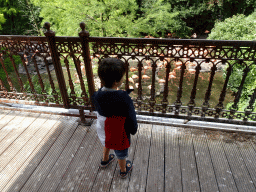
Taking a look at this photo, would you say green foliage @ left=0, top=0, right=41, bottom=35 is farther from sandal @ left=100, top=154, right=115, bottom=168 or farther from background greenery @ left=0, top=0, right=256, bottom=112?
sandal @ left=100, top=154, right=115, bottom=168

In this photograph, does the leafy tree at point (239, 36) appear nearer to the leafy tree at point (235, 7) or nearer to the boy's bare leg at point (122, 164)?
the boy's bare leg at point (122, 164)

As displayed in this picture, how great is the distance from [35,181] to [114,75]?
5.14 feet

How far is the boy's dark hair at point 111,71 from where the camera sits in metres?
1.38

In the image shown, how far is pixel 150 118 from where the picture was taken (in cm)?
272

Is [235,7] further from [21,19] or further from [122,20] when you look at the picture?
[21,19]

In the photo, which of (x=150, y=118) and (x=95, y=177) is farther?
(x=150, y=118)

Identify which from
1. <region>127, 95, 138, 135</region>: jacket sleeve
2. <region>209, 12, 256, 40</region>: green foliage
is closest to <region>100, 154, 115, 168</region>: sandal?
<region>127, 95, 138, 135</region>: jacket sleeve

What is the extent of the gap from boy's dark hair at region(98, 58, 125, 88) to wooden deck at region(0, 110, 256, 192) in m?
1.20

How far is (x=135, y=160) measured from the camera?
7.09ft

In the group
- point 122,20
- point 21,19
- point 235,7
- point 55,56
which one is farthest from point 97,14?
point 235,7

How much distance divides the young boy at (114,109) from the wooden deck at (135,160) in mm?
487

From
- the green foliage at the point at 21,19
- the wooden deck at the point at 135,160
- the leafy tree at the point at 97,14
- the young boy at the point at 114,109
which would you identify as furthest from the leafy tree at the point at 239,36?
the green foliage at the point at 21,19

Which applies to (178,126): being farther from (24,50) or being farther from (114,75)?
(24,50)

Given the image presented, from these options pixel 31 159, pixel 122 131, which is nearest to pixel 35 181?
pixel 31 159
